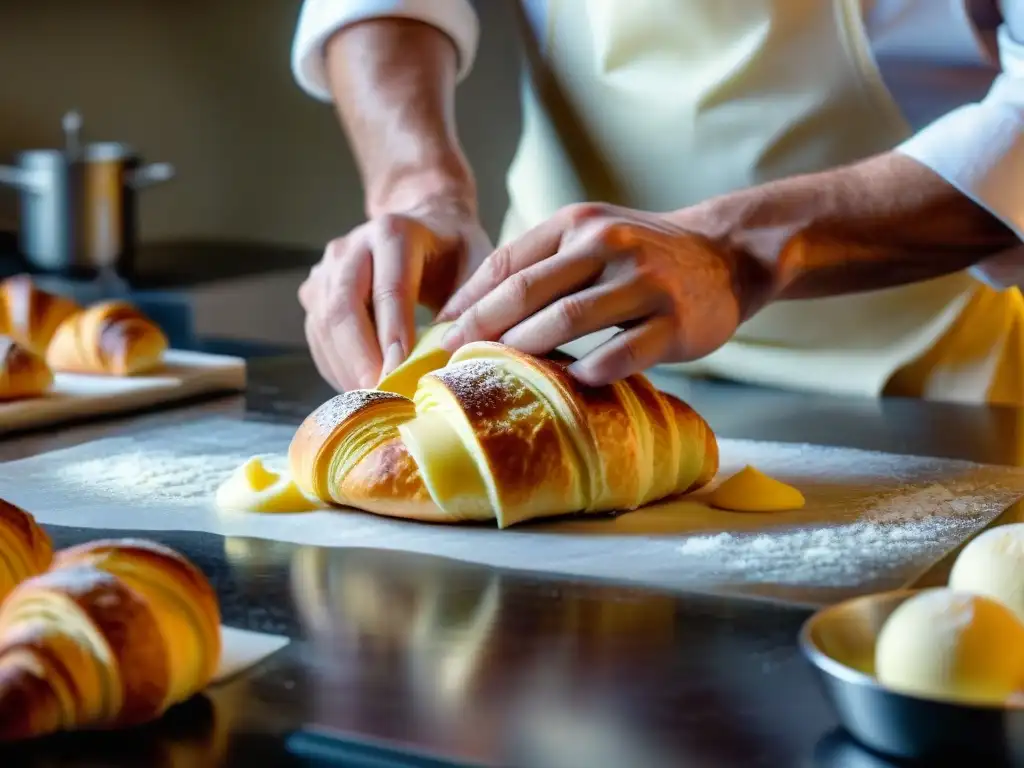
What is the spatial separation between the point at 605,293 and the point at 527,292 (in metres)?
0.07

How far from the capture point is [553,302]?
1184 millimetres

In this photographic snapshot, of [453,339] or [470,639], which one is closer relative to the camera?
[470,639]

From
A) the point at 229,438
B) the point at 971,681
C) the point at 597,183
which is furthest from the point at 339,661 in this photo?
the point at 597,183

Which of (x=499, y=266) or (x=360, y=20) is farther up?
(x=360, y=20)

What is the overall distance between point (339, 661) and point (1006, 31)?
1.11 m

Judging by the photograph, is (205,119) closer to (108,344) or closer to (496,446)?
(108,344)

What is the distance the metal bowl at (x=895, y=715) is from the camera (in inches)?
22.4

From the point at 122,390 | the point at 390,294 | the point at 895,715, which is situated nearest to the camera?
the point at 895,715

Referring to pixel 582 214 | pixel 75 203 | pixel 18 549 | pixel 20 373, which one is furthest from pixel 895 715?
pixel 75 203

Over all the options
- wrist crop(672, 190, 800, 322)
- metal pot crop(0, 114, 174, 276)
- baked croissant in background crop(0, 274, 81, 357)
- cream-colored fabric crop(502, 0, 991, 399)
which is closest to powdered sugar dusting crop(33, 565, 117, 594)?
wrist crop(672, 190, 800, 322)

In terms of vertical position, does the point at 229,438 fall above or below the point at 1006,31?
below

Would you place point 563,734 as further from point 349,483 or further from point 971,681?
point 349,483

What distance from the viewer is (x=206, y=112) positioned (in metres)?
3.39

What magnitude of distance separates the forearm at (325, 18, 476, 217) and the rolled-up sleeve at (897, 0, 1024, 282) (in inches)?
21.7
